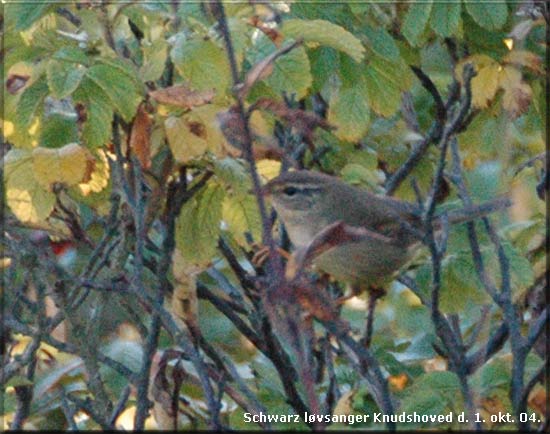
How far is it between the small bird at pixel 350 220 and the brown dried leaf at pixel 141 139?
20.6 inches

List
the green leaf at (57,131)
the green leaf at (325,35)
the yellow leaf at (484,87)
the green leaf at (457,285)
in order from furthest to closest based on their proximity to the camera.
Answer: the yellow leaf at (484,87) → the green leaf at (457,285) → the green leaf at (57,131) → the green leaf at (325,35)

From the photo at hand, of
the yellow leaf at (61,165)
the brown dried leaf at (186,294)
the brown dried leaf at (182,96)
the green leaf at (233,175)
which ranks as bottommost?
the brown dried leaf at (186,294)

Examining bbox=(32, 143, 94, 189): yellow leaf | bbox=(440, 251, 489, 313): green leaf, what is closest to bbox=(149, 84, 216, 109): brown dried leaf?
bbox=(32, 143, 94, 189): yellow leaf

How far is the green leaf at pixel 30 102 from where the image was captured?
8.39 ft

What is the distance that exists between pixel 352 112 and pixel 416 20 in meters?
0.32

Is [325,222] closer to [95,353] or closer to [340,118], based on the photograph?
[340,118]

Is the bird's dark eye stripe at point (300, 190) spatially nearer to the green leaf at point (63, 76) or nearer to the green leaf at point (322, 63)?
the green leaf at point (322, 63)

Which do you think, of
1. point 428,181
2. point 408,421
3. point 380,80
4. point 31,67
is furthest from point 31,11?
point 428,181

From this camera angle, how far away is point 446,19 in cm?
307

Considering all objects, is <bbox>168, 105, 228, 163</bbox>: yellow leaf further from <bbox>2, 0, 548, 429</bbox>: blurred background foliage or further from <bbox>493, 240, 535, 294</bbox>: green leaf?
<bbox>493, 240, 535, 294</bbox>: green leaf

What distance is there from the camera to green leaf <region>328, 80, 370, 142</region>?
303 cm

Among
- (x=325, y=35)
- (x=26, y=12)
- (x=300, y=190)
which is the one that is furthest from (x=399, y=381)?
(x=26, y=12)

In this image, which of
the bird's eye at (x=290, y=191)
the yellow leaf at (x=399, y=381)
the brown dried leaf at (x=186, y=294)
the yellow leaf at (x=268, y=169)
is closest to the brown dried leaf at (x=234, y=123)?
the brown dried leaf at (x=186, y=294)

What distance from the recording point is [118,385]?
325 cm
